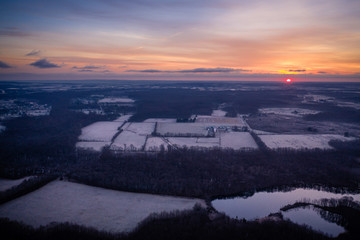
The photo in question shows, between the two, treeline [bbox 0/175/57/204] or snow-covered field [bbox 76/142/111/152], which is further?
snow-covered field [bbox 76/142/111/152]

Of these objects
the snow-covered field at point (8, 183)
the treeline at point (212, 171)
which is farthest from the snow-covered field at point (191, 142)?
the snow-covered field at point (8, 183)

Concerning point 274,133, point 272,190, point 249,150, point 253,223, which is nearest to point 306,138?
point 274,133

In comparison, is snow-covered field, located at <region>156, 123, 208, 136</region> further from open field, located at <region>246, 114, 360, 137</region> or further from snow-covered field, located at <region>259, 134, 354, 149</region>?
snow-covered field, located at <region>259, 134, 354, 149</region>

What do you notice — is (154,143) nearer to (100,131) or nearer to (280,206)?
(100,131)

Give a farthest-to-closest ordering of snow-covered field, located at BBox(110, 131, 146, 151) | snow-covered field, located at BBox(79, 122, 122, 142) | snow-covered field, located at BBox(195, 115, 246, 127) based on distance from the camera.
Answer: snow-covered field, located at BBox(195, 115, 246, 127), snow-covered field, located at BBox(79, 122, 122, 142), snow-covered field, located at BBox(110, 131, 146, 151)

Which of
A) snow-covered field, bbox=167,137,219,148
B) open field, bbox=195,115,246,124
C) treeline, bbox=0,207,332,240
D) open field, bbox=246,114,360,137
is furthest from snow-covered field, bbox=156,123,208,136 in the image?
treeline, bbox=0,207,332,240

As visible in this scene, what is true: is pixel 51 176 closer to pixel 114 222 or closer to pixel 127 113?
pixel 114 222
